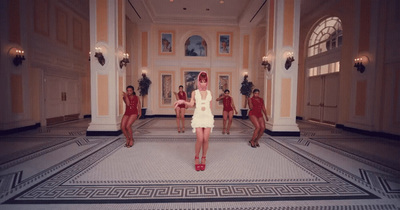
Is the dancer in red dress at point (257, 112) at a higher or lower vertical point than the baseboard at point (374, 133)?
higher

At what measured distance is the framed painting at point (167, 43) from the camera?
11.2m

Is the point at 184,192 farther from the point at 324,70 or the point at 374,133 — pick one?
the point at 324,70

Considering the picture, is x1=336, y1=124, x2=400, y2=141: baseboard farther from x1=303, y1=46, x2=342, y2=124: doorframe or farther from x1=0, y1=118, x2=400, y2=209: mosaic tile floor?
x1=0, y1=118, x2=400, y2=209: mosaic tile floor

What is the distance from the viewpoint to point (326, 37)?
8.84m

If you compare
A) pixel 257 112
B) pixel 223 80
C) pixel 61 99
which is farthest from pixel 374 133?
pixel 61 99

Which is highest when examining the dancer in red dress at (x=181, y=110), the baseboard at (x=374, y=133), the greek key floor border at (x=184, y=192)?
the dancer in red dress at (x=181, y=110)

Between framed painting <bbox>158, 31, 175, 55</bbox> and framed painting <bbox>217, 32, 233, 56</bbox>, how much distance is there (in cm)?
295

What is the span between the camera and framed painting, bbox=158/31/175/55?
1120 centimetres

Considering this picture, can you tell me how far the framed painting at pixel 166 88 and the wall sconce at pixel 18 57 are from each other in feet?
20.6

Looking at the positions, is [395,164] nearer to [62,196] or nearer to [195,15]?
[62,196]

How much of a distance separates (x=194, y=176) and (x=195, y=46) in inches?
387

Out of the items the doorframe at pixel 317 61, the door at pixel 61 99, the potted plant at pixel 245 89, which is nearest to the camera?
the door at pixel 61 99

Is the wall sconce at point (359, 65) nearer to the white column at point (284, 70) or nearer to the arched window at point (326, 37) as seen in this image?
the arched window at point (326, 37)

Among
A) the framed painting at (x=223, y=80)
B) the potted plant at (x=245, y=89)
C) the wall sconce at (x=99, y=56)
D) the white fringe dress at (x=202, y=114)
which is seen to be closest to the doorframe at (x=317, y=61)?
the potted plant at (x=245, y=89)
